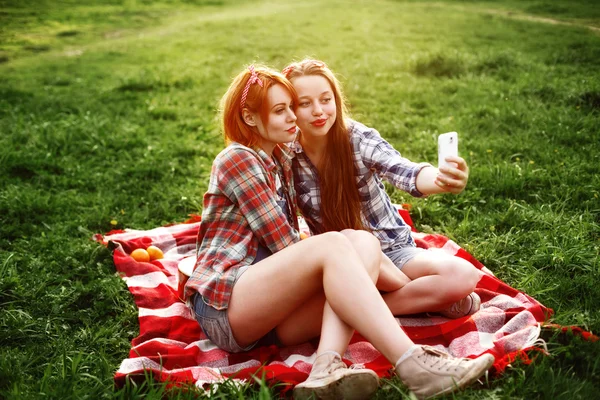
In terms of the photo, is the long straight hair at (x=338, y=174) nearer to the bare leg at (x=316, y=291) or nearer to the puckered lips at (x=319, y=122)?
the puckered lips at (x=319, y=122)

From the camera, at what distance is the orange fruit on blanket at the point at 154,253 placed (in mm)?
3785

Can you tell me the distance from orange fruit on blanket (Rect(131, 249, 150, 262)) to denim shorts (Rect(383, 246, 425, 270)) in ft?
5.10

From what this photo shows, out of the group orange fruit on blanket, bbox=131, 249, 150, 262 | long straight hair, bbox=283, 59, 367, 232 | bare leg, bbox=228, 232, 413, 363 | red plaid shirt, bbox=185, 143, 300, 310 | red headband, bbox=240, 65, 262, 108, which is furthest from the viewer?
orange fruit on blanket, bbox=131, 249, 150, 262

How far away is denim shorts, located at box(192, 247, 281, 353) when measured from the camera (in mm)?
2619

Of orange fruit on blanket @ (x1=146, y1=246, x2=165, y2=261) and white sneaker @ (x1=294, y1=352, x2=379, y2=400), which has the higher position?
white sneaker @ (x1=294, y1=352, x2=379, y2=400)

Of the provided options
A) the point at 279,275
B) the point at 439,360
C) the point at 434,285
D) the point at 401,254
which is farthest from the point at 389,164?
the point at 439,360

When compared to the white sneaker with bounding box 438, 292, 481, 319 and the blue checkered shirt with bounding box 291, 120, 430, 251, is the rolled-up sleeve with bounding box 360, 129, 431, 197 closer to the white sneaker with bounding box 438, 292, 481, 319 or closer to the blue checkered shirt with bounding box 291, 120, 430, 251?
the blue checkered shirt with bounding box 291, 120, 430, 251

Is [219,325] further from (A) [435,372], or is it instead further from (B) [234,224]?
(A) [435,372]

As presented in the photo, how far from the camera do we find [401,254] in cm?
315

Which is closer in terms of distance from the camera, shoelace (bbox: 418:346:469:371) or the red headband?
shoelace (bbox: 418:346:469:371)

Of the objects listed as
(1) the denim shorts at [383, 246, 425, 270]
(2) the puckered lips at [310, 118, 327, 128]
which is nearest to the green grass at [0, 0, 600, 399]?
(1) the denim shorts at [383, 246, 425, 270]

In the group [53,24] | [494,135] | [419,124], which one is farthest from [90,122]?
[53,24]

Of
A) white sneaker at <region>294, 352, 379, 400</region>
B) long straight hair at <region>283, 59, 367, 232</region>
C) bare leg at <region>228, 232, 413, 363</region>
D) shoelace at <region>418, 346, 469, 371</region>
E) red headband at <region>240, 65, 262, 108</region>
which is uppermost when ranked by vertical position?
red headband at <region>240, 65, 262, 108</region>

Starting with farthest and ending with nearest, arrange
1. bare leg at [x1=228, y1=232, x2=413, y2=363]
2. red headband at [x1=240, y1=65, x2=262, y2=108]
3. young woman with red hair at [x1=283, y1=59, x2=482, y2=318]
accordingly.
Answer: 1. young woman with red hair at [x1=283, y1=59, x2=482, y2=318]
2. red headband at [x1=240, y1=65, x2=262, y2=108]
3. bare leg at [x1=228, y1=232, x2=413, y2=363]
